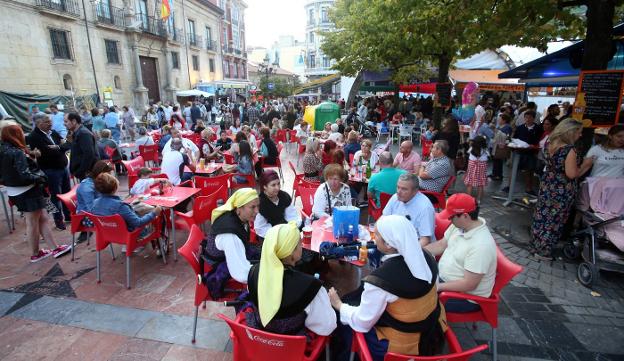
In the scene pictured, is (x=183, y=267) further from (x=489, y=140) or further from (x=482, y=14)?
(x=489, y=140)

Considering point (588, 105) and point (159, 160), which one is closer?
point (588, 105)

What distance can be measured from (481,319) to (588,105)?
4059 millimetres

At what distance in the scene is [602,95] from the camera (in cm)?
470

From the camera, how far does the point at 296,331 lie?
215cm

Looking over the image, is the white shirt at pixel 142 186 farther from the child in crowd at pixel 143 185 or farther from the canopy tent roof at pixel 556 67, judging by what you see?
the canopy tent roof at pixel 556 67

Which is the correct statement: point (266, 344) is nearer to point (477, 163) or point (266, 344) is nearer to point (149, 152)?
Result: point (477, 163)

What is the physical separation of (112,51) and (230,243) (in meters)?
21.8

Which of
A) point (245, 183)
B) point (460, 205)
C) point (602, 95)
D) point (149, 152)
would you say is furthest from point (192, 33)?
point (460, 205)

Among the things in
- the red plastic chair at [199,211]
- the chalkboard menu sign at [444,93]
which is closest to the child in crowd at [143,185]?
the red plastic chair at [199,211]

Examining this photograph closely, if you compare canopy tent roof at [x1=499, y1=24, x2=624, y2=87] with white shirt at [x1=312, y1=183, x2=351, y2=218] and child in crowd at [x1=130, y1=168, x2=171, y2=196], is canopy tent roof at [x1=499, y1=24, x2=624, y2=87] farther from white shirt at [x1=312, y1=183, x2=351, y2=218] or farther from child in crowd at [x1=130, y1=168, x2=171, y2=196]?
child in crowd at [x1=130, y1=168, x2=171, y2=196]

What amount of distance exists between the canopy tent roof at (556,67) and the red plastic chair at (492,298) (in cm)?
639

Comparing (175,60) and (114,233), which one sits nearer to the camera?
(114,233)

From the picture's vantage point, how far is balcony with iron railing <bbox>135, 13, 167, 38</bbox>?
71.0 ft

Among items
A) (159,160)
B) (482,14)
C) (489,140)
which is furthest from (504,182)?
(159,160)
